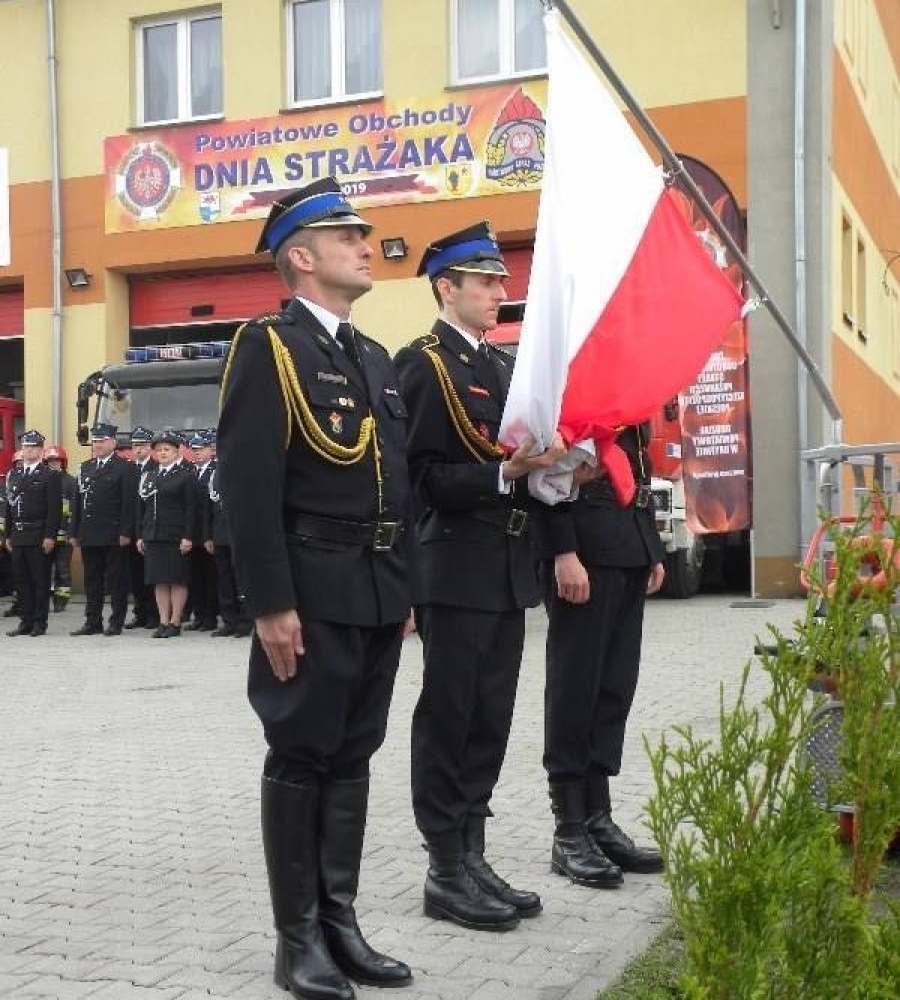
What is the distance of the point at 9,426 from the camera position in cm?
1967

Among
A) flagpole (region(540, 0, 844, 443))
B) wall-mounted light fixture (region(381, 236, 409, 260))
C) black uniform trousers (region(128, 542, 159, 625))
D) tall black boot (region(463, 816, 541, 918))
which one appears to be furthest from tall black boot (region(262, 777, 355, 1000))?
wall-mounted light fixture (region(381, 236, 409, 260))

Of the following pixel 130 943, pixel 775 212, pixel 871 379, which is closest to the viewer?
pixel 130 943

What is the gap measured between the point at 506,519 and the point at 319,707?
3.46ft

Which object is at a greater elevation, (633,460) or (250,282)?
(250,282)

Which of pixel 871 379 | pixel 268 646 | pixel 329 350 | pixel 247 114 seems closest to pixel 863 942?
pixel 268 646

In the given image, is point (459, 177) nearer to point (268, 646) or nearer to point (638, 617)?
point (638, 617)

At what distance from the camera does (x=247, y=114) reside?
62.7 ft

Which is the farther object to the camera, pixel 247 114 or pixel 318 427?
pixel 247 114

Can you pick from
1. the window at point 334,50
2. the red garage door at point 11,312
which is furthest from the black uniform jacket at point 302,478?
the red garage door at point 11,312

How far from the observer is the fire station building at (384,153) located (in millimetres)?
16266

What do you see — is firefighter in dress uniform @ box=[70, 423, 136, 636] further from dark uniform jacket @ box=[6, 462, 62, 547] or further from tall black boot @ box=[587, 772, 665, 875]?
tall black boot @ box=[587, 772, 665, 875]

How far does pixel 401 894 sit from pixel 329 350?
182 centimetres

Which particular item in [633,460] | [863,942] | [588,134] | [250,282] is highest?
[250,282]

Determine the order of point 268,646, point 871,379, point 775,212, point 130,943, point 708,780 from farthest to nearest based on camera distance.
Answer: point 871,379
point 775,212
point 130,943
point 268,646
point 708,780
